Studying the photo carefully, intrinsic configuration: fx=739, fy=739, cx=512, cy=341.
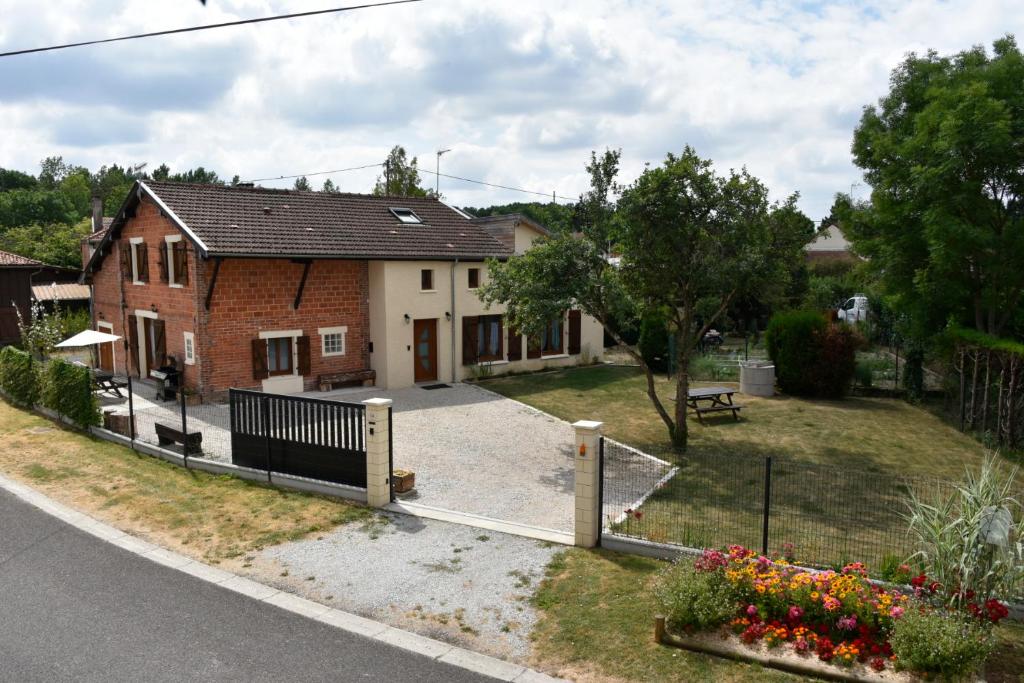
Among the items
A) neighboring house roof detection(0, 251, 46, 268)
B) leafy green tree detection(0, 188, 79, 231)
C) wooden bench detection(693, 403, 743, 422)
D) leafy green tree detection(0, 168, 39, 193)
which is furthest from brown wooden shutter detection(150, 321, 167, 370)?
leafy green tree detection(0, 168, 39, 193)

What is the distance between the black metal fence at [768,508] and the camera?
359 inches

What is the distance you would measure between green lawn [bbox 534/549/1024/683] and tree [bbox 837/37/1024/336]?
41.8ft

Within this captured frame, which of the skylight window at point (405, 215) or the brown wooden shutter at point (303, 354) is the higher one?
the skylight window at point (405, 215)

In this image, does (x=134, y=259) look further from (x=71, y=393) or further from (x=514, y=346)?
(x=514, y=346)

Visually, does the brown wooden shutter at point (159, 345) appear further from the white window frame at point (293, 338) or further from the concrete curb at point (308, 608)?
the concrete curb at point (308, 608)

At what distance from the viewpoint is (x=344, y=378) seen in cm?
2183

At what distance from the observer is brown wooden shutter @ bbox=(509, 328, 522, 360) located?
2538cm

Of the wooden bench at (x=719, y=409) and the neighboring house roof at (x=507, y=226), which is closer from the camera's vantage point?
the wooden bench at (x=719, y=409)

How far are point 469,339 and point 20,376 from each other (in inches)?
486

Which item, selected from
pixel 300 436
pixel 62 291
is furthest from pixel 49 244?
pixel 300 436

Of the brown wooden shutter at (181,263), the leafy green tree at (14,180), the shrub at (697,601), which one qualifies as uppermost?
the leafy green tree at (14,180)

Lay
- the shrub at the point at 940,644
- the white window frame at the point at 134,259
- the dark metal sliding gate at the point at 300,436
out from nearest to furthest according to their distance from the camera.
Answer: the shrub at the point at 940,644 < the dark metal sliding gate at the point at 300,436 < the white window frame at the point at 134,259

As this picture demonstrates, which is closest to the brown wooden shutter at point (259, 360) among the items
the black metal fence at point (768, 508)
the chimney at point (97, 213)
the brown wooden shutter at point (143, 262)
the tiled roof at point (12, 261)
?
the brown wooden shutter at point (143, 262)

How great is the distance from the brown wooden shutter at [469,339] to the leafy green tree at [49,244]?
3674 cm
